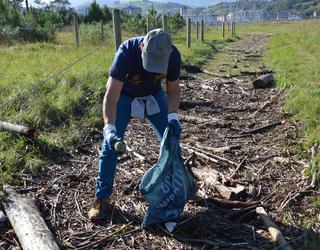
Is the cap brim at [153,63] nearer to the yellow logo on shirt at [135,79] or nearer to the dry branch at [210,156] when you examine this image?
the yellow logo on shirt at [135,79]

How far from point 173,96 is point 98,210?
1216 millimetres

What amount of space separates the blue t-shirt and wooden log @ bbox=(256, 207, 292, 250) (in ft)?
4.71

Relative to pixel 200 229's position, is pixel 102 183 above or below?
above

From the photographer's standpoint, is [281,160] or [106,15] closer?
[281,160]

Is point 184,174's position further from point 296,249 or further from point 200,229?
point 296,249

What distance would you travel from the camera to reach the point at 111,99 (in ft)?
11.8

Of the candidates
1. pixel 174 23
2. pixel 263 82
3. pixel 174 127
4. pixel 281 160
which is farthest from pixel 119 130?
pixel 174 23

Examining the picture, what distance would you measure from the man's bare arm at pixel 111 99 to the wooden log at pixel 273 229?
1.56 m

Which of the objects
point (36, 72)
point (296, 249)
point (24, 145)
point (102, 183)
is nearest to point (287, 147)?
point (296, 249)

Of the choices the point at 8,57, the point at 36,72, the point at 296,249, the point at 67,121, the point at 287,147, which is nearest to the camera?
the point at 296,249

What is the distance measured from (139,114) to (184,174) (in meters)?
0.69

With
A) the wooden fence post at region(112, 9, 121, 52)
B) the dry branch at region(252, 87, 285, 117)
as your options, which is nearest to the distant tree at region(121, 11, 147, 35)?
the wooden fence post at region(112, 9, 121, 52)

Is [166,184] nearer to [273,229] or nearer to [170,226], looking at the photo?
[170,226]

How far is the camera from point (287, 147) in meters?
5.59
